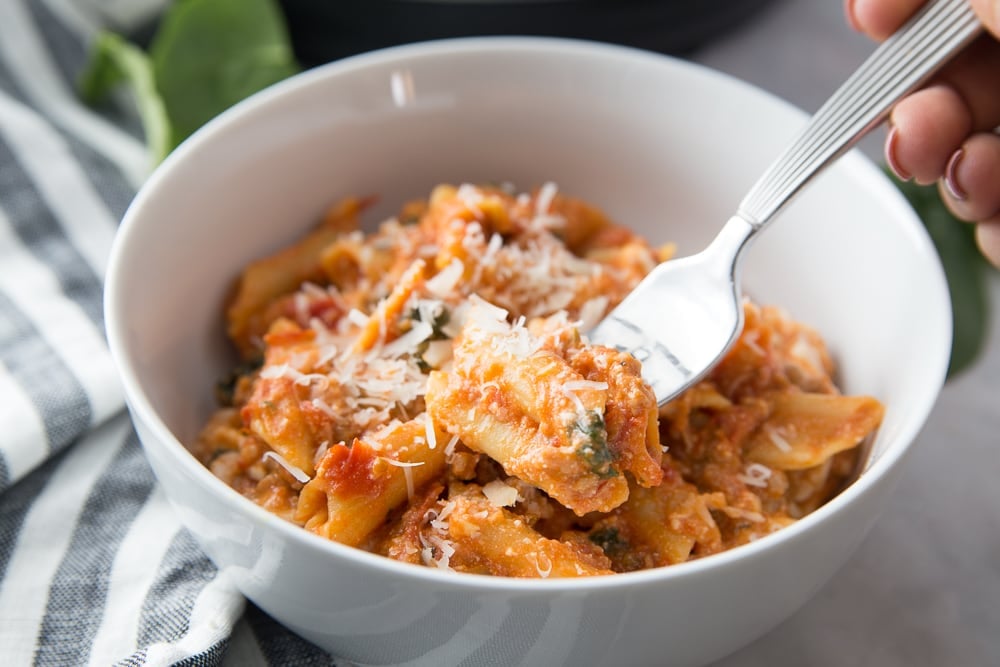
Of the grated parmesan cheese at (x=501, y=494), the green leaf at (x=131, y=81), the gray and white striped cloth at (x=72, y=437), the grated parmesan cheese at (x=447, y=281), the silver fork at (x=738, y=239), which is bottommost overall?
the gray and white striped cloth at (x=72, y=437)

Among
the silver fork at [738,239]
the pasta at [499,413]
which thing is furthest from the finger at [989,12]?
the pasta at [499,413]

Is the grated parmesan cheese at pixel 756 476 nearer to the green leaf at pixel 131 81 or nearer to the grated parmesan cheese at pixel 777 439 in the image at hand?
the grated parmesan cheese at pixel 777 439

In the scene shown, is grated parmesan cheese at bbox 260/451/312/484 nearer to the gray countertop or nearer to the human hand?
the gray countertop

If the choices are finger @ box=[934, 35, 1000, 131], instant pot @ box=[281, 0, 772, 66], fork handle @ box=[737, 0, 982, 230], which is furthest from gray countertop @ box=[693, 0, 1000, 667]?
instant pot @ box=[281, 0, 772, 66]

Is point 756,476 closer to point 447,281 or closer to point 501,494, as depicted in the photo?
point 501,494

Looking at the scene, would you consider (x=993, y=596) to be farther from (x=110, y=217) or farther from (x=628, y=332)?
(x=110, y=217)

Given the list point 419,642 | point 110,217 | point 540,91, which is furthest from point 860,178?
point 110,217

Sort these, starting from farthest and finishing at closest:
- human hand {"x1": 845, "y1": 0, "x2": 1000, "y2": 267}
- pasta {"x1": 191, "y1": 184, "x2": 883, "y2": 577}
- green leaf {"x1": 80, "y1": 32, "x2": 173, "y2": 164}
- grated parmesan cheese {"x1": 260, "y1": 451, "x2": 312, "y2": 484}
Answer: green leaf {"x1": 80, "y1": 32, "x2": 173, "y2": 164}, human hand {"x1": 845, "y1": 0, "x2": 1000, "y2": 267}, grated parmesan cheese {"x1": 260, "y1": 451, "x2": 312, "y2": 484}, pasta {"x1": 191, "y1": 184, "x2": 883, "y2": 577}
